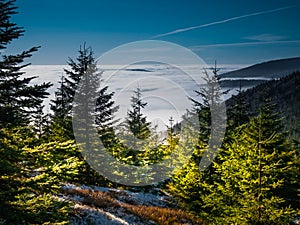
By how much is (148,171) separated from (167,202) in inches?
195

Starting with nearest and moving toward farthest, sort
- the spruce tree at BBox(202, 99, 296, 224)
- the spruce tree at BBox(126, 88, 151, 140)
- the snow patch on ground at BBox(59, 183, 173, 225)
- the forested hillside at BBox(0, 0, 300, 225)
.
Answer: the forested hillside at BBox(0, 0, 300, 225)
the spruce tree at BBox(202, 99, 296, 224)
the snow patch on ground at BBox(59, 183, 173, 225)
the spruce tree at BBox(126, 88, 151, 140)

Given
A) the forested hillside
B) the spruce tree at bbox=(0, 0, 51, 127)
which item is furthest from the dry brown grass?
the spruce tree at bbox=(0, 0, 51, 127)

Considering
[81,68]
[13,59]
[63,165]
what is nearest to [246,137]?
[63,165]

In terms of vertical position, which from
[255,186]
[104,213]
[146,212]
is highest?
[255,186]

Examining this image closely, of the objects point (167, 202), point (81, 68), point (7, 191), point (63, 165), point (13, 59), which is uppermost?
point (81, 68)

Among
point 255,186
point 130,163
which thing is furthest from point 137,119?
point 255,186

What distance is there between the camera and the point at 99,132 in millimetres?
25016

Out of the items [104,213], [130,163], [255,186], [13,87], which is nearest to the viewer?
[13,87]

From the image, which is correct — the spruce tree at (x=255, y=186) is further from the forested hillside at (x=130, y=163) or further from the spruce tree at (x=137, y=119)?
the spruce tree at (x=137, y=119)

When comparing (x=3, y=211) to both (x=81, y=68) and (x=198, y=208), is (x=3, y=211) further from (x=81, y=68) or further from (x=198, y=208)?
(x=81, y=68)

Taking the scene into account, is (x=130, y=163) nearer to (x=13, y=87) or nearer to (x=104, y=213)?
(x=104, y=213)

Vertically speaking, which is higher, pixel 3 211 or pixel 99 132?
pixel 99 132

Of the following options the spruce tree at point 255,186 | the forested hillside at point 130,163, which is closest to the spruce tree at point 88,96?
the forested hillside at point 130,163

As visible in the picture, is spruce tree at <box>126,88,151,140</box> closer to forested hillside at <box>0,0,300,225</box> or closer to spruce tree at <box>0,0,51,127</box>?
forested hillside at <box>0,0,300,225</box>
